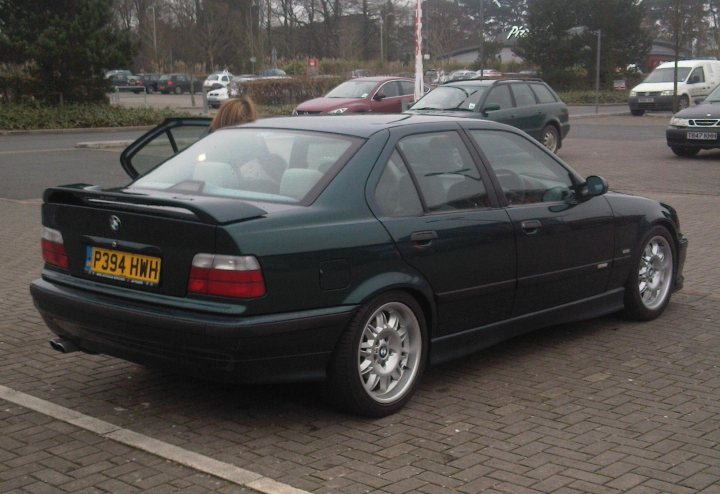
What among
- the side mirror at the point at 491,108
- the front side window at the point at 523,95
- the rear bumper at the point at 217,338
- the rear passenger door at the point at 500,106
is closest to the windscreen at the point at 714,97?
the front side window at the point at 523,95

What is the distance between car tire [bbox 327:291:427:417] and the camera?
4840mm

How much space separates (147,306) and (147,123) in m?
29.1

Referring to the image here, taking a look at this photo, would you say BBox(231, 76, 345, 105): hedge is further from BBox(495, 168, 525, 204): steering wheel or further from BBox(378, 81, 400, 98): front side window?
BBox(495, 168, 525, 204): steering wheel

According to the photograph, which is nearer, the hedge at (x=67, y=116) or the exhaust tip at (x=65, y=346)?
the exhaust tip at (x=65, y=346)

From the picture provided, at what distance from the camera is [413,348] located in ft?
17.2

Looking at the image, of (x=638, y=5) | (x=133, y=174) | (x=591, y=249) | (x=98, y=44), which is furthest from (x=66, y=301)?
(x=638, y=5)

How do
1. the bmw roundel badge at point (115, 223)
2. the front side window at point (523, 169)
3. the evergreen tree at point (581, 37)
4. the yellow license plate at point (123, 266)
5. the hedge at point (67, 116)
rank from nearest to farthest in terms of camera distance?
the yellow license plate at point (123, 266) < the bmw roundel badge at point (115, 223) < the front side window at point (523, 169) < the hedge at point (67, 116) < the evergreen tree at point (581, 37)

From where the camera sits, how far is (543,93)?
20.6 meters

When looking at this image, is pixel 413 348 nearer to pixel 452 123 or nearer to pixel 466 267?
pixel 466 267

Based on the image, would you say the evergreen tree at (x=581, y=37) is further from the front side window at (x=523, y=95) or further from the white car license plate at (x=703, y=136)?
the white car license plate at (x=703, y=136)

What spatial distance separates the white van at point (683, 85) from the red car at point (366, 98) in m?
12.9

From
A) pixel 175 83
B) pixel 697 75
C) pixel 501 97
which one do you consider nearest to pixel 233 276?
pixel 501 97

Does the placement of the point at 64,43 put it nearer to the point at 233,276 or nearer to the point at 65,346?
the point at 65,346

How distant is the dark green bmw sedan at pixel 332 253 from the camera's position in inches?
181
